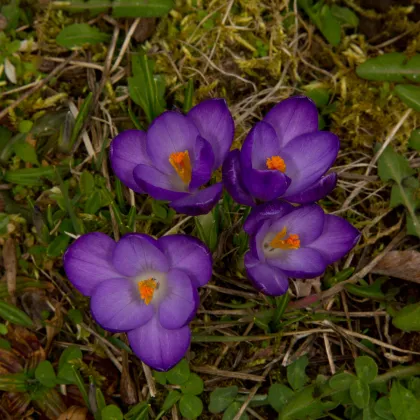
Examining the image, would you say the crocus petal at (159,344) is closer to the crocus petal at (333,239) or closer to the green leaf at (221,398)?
the green leaf at (221,398)

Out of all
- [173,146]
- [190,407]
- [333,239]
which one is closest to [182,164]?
[173,146]

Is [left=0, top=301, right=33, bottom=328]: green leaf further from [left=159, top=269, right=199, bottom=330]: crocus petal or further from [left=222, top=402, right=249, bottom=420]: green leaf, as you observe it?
[left=222, top=402, right=249, bottom=420]: green leaf

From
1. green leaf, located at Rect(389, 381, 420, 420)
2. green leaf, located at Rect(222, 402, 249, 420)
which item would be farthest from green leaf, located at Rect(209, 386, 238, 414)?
green leaf, located at Rect(389, 381, 420, 420)

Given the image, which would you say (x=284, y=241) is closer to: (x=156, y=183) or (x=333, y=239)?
(x=333, y=239)

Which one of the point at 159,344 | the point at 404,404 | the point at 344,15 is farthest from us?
the point at 344,15

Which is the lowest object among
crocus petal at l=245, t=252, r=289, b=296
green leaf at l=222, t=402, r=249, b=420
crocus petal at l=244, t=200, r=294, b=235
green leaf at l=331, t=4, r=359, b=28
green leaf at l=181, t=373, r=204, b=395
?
green leaf at l=222, t=402, r=249, b=420

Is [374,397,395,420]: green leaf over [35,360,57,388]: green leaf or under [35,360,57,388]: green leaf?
over

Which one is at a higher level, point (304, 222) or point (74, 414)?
point (304, 222)
